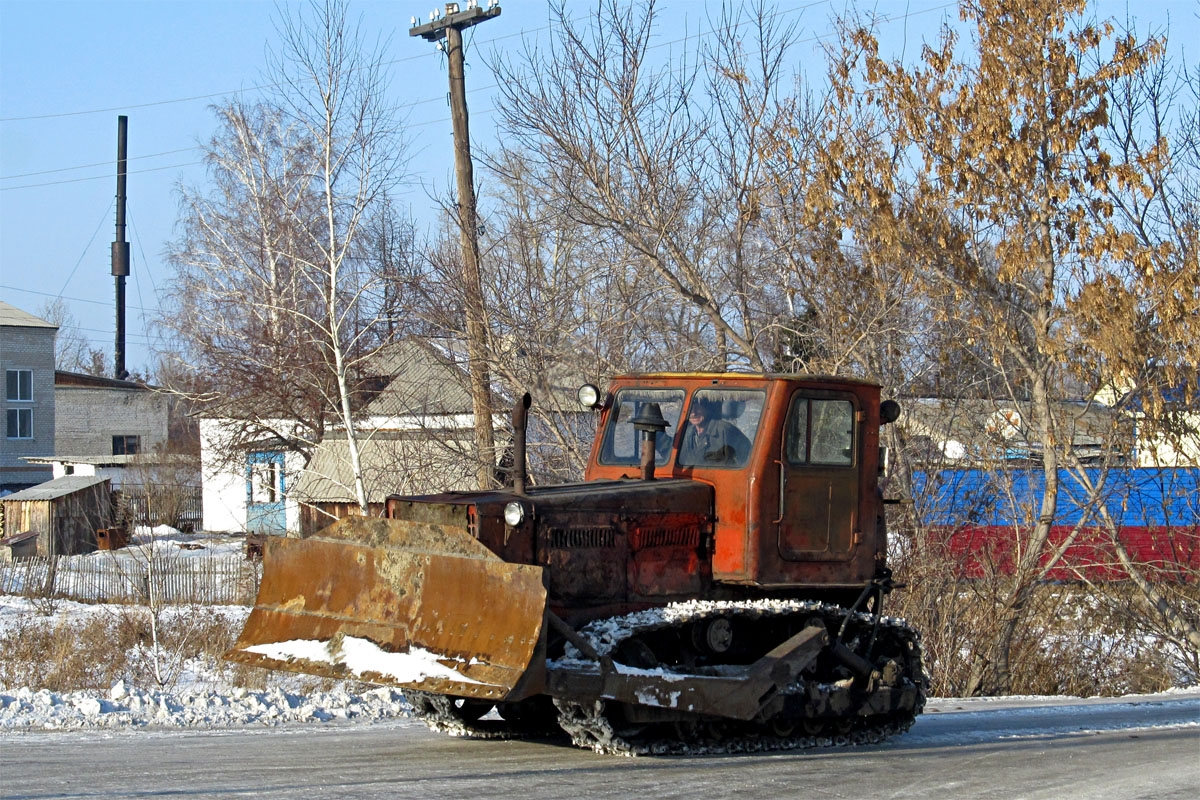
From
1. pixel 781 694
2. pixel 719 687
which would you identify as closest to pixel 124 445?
pixel 781 694

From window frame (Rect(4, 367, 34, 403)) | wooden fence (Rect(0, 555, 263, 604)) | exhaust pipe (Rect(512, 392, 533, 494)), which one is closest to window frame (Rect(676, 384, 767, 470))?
exhaust pipe (Rect(512, 392, 533, 494))

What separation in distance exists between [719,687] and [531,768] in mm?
1244

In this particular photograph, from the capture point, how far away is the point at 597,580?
8.04 meters

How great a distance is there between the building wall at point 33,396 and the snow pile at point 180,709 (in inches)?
2020

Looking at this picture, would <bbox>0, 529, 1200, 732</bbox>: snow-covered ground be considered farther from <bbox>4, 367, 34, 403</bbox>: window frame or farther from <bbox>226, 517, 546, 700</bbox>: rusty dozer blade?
<bbox>4, 367, 34, 403</bbox>: window frame

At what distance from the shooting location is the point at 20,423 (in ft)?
189

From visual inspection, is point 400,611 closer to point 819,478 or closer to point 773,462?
point 773,462

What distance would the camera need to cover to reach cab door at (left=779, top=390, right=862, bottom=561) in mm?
8664

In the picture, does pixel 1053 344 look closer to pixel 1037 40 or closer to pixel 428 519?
pixel 1037 40

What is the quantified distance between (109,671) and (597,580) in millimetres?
7506

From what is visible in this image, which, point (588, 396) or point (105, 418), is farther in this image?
point (105, 418)

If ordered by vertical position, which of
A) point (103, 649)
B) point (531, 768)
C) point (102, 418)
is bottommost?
point (103, 649)

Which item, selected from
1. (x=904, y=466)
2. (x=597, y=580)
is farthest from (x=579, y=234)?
(x=597, y=580)

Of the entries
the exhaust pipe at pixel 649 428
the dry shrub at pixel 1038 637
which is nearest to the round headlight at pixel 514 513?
the exhaust pipe at pixel 649 428
